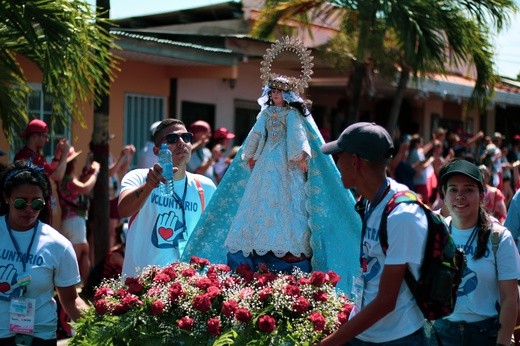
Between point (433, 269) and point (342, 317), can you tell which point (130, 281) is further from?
point (433, 269)

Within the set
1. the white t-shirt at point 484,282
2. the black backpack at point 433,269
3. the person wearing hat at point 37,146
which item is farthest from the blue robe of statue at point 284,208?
the person wearing hat at point 37,146

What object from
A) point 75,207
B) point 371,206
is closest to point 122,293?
point 371,206

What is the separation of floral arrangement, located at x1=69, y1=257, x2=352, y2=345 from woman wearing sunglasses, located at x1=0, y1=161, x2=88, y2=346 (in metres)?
0.25

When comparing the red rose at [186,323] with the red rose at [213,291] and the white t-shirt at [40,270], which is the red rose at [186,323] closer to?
the red rose at [213,291]

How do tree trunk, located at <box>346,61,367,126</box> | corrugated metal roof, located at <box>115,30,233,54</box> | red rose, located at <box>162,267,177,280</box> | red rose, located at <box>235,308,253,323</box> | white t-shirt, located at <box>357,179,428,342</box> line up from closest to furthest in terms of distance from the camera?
white t-shirt, located at <box>357,179,428,342</box> < red rose, located at <box>235,308,253,323</box> < red rose, located at <box>162,267,177,280</box> < corrugated metal roof, located at <box>115,30,233,54</box> < tree trunk, located at <box>346,61,367,126</box>

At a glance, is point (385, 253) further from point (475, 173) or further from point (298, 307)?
point (475, 173)

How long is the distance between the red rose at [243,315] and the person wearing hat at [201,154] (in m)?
6.12

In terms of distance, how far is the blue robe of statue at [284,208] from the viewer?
20.3ft

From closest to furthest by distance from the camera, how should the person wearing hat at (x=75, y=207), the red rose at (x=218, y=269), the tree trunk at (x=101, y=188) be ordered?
the red rose at (x=218, y=269)
the person wearing hat at (x=75, y=207)
the tree trunk at (x=101, y=188)

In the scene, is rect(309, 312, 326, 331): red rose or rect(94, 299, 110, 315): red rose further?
rect(94, 299, 110, 315): red rose

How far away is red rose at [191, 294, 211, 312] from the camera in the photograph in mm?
4852

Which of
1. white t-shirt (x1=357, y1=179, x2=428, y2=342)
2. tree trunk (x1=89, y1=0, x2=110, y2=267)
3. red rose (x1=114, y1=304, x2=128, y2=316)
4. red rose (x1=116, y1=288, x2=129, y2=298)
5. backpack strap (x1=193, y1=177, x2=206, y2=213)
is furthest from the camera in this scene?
tree trunk (x1=89, y1=0, x2=110, y2=267)

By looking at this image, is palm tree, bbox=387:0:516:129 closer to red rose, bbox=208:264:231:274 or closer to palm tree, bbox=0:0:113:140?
palm tree, bbox=0:0:113:140

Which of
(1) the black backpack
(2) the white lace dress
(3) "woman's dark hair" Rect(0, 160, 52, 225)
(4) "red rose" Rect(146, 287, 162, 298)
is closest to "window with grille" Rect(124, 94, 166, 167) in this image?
(2) the white lace dress
